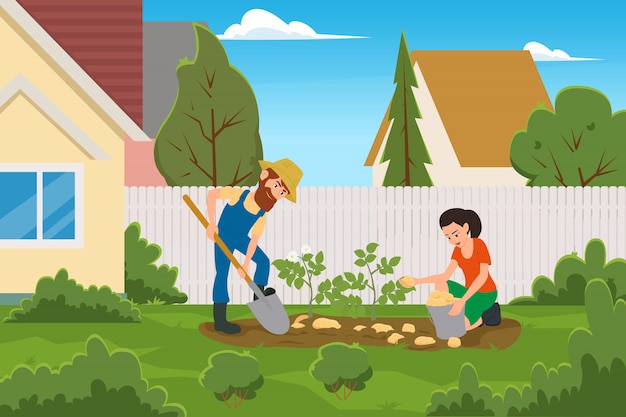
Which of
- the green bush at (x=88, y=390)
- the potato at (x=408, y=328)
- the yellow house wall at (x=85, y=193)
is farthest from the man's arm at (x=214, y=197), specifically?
the yellow house wall at (x=85, y=193)

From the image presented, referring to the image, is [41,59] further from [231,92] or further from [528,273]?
[528,273]

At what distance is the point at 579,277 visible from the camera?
1572 cm

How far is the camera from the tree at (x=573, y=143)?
18.1 m

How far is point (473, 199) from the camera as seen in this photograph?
17531 mm

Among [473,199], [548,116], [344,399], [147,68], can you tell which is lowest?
[344,399]

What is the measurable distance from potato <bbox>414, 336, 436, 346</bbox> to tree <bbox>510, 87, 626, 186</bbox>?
7.55 metres

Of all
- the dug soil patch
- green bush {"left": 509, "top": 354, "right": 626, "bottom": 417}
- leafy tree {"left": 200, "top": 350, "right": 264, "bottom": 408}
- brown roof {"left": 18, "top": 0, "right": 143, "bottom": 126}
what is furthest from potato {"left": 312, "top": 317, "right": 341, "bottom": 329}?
brown roof {"left": 18, "top": 0, "right": 143, "bottom": 126}

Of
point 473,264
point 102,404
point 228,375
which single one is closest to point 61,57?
point 473,264

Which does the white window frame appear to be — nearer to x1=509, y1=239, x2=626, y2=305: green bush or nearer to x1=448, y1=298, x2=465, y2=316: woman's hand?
x1=448, y1=298, x2=465, y2=316: woman's hand

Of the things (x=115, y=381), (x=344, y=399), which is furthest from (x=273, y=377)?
(x=115, y=381)

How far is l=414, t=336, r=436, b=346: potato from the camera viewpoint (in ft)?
36.9

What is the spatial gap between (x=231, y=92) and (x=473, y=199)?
4558 millimetres

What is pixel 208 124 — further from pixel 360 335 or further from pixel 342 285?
pixel 360 335

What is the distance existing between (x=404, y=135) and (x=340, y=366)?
50.4ft
